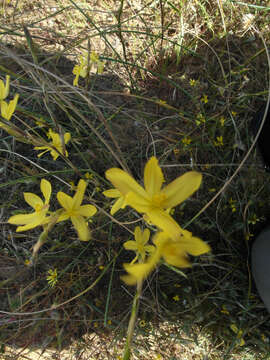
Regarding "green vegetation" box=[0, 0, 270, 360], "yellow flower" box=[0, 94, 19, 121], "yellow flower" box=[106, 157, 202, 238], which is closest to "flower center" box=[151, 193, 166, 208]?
"yellow flower" box=[106, 157, 202, 238]

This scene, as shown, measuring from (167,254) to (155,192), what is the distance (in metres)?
0.15

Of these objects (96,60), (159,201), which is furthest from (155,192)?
(96,60)

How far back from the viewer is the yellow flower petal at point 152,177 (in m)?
0.46

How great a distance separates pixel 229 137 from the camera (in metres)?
1.22

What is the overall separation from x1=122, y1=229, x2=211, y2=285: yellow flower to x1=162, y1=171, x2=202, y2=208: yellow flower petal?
8 centimetres

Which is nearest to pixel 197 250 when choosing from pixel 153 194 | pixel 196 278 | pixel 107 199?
pixel 153 194

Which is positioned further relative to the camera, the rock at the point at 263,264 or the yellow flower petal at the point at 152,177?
the rock at the point at 263,264

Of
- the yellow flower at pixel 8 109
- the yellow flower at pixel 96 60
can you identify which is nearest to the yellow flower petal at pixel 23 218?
the yellow flower at pixel 8 109

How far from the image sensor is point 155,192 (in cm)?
50

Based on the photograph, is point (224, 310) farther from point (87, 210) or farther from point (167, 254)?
point (167, 254)

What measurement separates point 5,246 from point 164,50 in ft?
3.85

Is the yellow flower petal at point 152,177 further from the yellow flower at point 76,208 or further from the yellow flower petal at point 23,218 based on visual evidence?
the yellow flower petal at point 23,218

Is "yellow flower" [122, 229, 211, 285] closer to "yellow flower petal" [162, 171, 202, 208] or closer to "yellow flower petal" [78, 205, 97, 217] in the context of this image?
"yellow flower petal" [162, 171, 202, 208]

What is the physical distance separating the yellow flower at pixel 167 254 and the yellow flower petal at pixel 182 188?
8 cm
